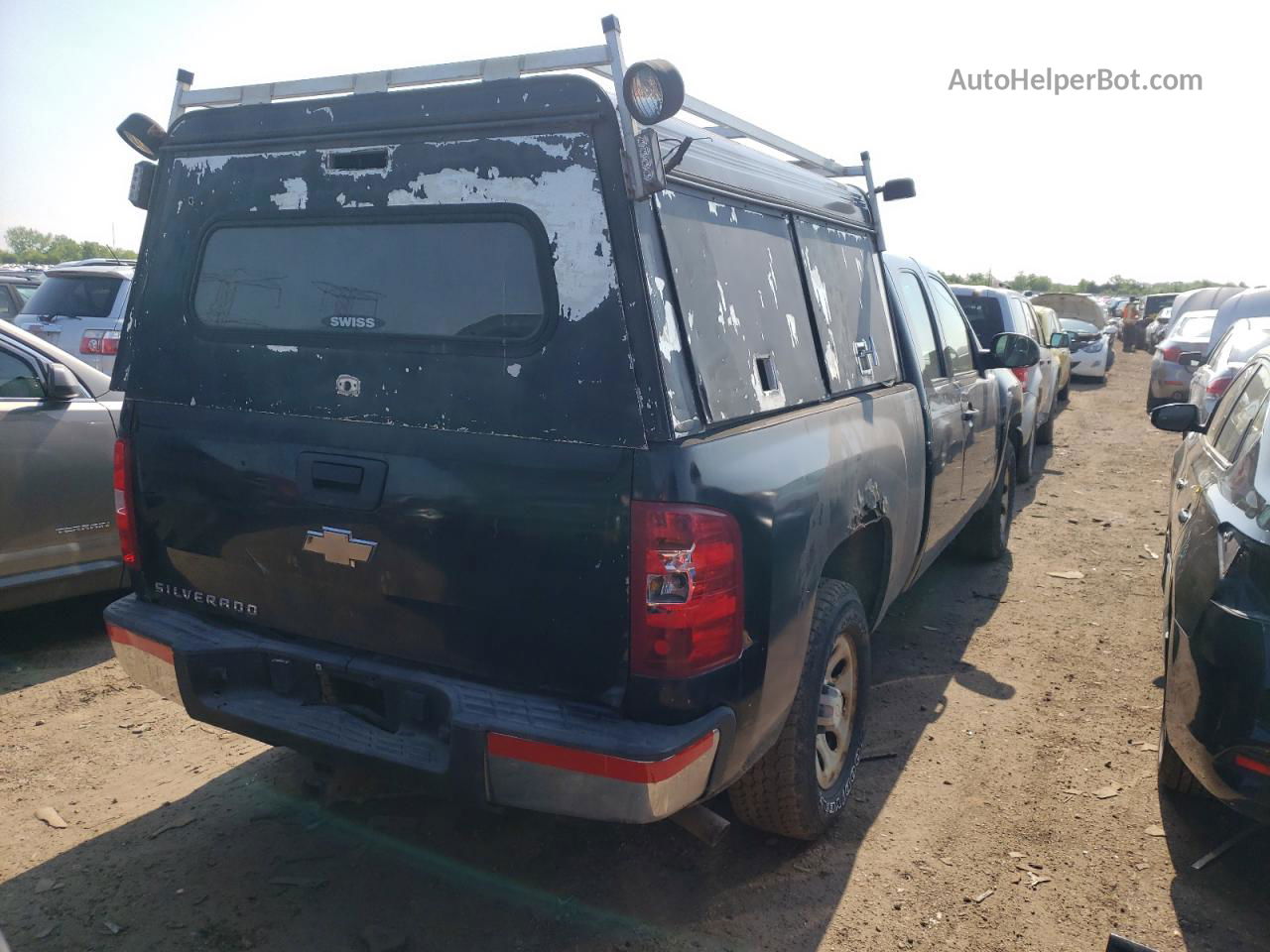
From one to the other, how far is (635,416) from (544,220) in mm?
563

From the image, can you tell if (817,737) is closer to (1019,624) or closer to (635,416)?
(635,416)

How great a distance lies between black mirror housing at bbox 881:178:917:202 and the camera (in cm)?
452

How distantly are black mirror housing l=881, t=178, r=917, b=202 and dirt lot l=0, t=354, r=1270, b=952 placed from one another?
2.33 m

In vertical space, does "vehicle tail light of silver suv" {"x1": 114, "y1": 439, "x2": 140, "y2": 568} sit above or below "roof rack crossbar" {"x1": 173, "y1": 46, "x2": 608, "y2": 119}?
below

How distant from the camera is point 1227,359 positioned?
8828mm

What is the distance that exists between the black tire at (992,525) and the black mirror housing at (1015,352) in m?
0.99

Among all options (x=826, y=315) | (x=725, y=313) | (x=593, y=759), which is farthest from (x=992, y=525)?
(x=593, y=759)

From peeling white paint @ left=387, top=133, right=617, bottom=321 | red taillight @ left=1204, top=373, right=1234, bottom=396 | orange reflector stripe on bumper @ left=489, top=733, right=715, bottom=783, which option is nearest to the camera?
orange reflector stripe on bumper @ left=489, top=733, right=715, bottom=783

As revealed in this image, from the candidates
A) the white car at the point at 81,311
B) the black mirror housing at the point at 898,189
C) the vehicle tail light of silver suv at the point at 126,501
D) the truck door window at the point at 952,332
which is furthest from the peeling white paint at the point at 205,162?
the white car at the point at 81,311

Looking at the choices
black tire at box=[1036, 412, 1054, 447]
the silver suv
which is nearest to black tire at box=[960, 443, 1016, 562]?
the silver suv

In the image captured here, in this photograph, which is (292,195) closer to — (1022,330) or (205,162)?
(205,162)

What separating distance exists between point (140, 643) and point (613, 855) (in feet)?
5.31

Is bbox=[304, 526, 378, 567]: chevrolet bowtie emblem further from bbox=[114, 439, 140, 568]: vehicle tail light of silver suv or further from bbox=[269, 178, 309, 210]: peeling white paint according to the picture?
bbox=[269, 178, 309, 210]: peeling white paint

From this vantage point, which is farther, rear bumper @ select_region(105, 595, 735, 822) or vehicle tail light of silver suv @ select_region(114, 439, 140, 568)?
vehicle tail light of silver suv @ select_region(114, 439, 140, 568)
